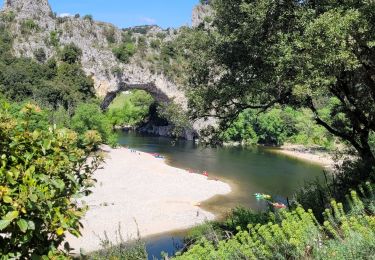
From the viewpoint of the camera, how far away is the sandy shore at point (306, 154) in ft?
200

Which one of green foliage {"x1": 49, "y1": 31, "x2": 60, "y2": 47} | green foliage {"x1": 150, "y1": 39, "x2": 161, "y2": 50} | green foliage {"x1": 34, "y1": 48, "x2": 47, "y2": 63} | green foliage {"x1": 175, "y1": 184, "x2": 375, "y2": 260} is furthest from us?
green foliage {"x1": 150, "y1": 39, "x2": 161, "y2": 50}

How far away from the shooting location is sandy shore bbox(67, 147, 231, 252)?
27109mm

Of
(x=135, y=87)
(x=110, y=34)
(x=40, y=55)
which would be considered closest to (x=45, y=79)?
(x=40, y=55)

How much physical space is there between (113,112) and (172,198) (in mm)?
77500

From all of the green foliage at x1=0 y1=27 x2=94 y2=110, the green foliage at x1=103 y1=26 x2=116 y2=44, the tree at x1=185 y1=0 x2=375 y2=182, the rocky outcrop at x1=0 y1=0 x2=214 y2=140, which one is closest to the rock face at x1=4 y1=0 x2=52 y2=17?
the rocky outcrop at x1=0 y1=0 x2=214 y2=140

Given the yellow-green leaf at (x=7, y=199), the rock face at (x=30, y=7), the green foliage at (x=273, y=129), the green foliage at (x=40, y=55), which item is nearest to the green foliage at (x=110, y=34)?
the rock face at (x=30, y=7)

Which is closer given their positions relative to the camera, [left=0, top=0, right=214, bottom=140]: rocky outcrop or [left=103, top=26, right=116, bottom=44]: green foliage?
[left=0, top=0, right=214, bottom=140]: rocky outcrop

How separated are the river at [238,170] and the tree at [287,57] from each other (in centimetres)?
900

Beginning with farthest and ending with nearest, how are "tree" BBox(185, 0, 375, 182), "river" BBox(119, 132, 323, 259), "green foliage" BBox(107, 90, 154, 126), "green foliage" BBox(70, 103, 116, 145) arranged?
1. "green foliage" BBox(107, 90, 154, 126)
2. "green foliage" BBox(70, 103, 116, 145)
3. "river" BBox(119, 132, 323, 259)
4. "tree" BBox(185, 0, 375, 182)

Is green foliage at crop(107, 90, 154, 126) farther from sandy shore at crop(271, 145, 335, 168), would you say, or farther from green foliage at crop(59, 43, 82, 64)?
sandy shore at crop(271, 145, 335, 168)

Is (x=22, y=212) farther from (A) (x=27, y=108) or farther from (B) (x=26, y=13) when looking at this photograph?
(B) (x=26, y=13)

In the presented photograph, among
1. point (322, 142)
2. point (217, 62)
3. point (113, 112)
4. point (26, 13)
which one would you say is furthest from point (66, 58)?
point (217, 62)

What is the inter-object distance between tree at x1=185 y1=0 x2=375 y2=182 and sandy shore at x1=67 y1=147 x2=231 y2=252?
34.9ft

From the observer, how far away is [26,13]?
275 feet
